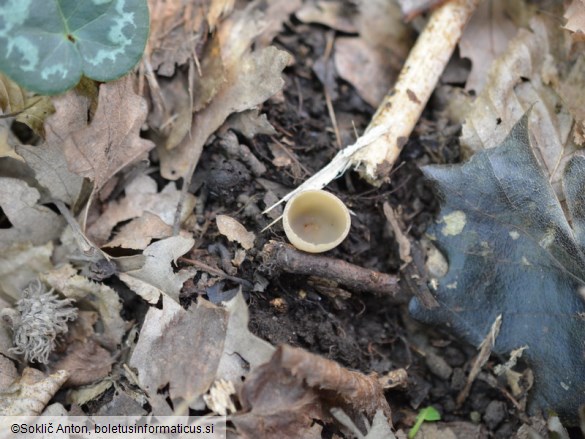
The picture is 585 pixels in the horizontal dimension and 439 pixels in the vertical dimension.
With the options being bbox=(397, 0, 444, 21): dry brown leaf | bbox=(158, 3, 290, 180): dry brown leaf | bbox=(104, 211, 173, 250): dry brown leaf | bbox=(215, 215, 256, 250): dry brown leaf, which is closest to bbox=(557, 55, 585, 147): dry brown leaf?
bbox=(397, 0, 444, 21): dry brown leaf

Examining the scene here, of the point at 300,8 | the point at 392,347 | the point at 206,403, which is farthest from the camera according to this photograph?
the point at 300,8

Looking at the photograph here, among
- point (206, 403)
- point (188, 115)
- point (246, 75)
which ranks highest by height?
point (246, 75)

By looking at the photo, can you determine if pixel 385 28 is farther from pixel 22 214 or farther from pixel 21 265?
pixel 21 265

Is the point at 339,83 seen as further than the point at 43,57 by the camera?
Yes

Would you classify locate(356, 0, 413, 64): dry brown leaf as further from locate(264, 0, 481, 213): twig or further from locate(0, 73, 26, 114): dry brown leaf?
locate(0, 73, 26, 114): dry brown leaf

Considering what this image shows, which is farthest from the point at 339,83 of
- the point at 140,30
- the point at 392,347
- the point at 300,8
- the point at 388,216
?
the point at 392,347

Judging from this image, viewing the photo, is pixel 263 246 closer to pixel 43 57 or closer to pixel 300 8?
pixel 43 57

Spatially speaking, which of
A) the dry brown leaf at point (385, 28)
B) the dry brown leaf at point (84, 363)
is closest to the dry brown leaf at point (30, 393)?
the dry brown leaf at point (84, 363)

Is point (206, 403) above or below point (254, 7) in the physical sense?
below
